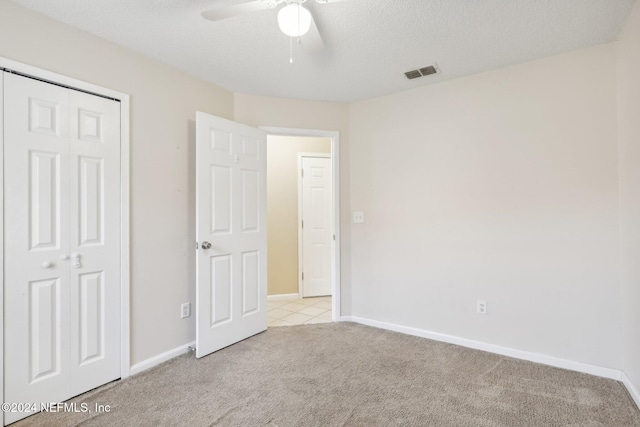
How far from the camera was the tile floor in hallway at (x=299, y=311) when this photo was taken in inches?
136

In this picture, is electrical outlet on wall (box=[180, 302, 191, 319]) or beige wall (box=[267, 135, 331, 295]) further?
beige wall (box=[267, 135, 331, 295])

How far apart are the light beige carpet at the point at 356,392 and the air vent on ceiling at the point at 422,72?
2321 mm

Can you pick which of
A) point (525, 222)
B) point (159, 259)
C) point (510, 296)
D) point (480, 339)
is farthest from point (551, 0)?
point (159, 259)

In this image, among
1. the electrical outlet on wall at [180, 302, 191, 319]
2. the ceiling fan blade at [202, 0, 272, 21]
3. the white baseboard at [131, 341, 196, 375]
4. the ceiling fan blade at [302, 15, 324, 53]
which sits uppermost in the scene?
the ceiling fan blade at [202, 0, 272, 21]

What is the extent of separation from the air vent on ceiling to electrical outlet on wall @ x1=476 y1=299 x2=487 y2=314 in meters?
1.96

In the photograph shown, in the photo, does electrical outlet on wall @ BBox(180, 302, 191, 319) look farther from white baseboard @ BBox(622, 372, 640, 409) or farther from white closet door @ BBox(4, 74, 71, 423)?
white baseboard @ BBox(622, 372, 640, 409)

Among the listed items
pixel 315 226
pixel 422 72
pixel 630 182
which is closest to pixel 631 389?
pixel 630 182

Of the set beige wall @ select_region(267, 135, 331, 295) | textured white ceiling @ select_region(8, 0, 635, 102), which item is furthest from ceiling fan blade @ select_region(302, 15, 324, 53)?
beige wall @ select_region(267, 135, 331, 295)

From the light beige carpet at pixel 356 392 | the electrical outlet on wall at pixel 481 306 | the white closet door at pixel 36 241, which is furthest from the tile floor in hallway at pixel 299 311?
the white closet door at pixel 36 241

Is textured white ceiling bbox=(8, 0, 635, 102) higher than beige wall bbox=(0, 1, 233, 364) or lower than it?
higher

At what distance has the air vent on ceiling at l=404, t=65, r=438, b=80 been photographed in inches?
101

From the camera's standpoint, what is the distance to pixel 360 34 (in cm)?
206

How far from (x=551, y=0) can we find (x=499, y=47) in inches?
19.3

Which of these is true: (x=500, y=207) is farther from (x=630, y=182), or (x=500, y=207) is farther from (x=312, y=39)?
(x=312, y=39)
